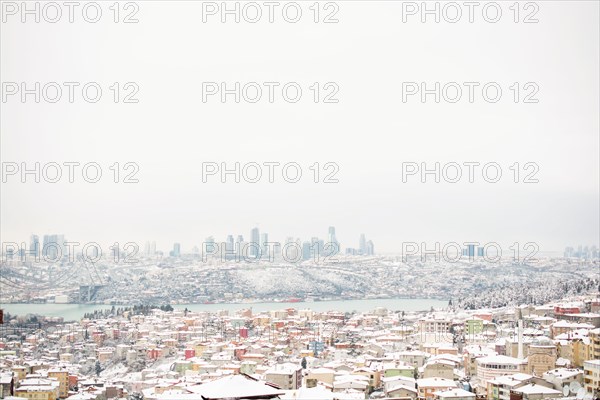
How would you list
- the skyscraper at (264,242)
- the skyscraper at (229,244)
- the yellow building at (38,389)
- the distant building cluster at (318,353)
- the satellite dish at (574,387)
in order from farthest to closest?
the skyscraper at (229,244) < the skyscraper at (264,242) < the distant building cluster at (318,353) < the satellite dish at (574,387) < the yellow building at (38,389)

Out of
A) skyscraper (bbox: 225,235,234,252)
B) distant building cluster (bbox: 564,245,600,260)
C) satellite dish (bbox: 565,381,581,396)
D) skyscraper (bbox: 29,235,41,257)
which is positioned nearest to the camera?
satellite dish (bbox: 565,381,581,396)

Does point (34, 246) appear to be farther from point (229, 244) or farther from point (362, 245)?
point (362, 245)

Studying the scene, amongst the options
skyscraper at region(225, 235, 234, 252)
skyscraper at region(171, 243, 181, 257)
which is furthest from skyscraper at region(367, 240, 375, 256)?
skyscraper at region(171, 243, 181, 257)

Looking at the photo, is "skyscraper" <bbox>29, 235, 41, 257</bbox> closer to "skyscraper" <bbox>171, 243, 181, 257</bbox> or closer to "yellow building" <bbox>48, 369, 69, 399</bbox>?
"skyscraper" <bbox>171, 243, 181, 257</bbox>

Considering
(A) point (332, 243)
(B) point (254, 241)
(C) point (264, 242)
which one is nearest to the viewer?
(C) point (264, 242)

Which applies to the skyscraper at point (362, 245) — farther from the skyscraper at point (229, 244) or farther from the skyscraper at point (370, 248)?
the skyscraper at point (229, 244)

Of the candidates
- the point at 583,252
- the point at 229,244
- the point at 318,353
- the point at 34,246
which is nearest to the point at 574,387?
the point at 318,353

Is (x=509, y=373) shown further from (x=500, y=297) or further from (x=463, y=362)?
(x=500, y=297)

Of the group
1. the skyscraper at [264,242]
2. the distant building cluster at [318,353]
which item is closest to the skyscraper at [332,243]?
the skyscraper at [264,242]
